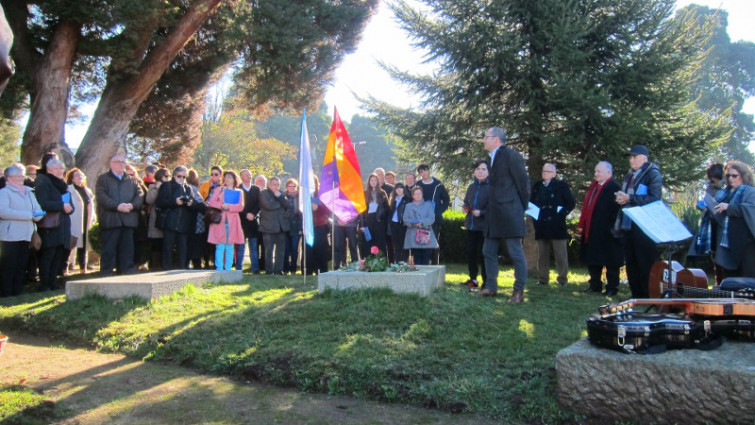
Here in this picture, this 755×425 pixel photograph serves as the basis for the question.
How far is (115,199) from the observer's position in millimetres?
9289

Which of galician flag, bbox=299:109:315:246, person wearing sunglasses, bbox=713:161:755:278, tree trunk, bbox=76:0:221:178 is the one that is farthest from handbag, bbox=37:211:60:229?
person wearing sunglasses, bbox=713:161:755:278

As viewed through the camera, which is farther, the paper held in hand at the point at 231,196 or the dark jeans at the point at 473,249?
the paper held in hand at the point at 231,196

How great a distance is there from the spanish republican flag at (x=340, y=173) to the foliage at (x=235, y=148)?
80.7 feet

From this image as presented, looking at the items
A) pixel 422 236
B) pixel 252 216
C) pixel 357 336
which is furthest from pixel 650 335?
pixel 252 216

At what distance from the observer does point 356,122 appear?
83812mm

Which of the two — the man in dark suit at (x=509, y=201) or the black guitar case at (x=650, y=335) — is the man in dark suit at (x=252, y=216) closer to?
the man in dark suit at (x=509, y=201)

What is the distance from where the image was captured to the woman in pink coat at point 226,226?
404 inches

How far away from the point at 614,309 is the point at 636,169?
156 inches

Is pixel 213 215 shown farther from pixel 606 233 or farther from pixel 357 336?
pixel 606 233

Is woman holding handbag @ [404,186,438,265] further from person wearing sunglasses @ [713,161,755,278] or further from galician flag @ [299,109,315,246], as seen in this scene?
person wearing sunglasses @ [713,161,755,278]

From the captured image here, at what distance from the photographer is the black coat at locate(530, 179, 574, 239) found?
30.0 ft

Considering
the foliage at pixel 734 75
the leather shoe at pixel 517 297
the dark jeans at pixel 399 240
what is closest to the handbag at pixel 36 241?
the dark jeans at pixel 399 240

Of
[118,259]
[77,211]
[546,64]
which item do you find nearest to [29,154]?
[77,211]

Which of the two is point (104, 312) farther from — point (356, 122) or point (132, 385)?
point (356, 122)
